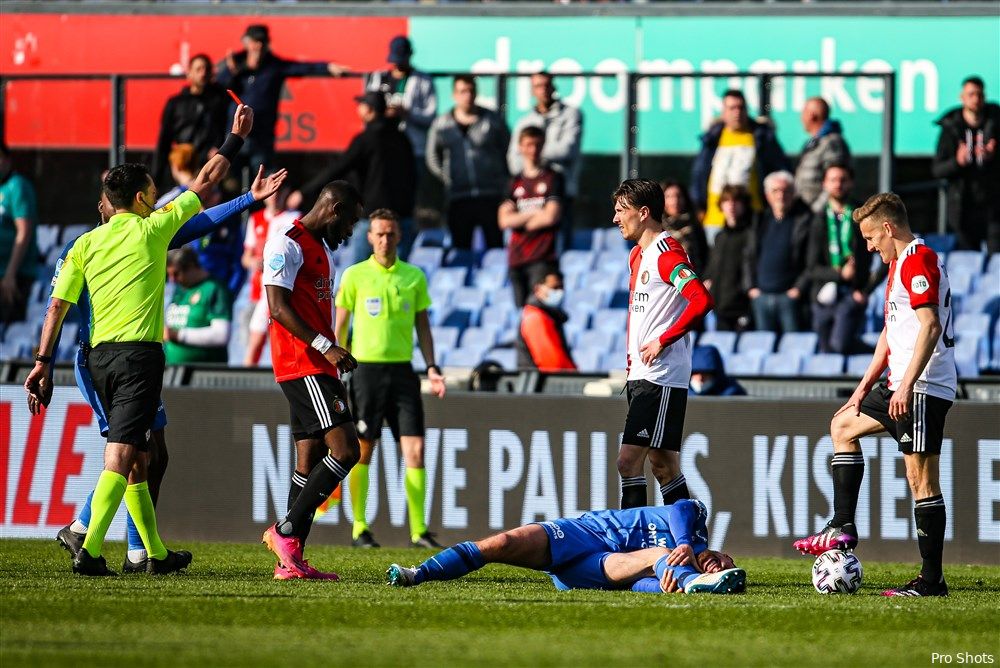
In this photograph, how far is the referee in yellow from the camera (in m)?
9.05

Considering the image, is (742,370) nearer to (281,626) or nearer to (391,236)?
(391,236)

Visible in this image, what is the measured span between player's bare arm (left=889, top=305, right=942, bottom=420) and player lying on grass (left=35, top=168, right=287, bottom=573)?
3565 mm

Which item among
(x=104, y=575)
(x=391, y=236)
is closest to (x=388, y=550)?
(x=391, y=236)

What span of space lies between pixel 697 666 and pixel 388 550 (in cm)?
626

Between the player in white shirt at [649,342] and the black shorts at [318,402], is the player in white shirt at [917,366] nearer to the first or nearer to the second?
the player in white shirt at [649,342]

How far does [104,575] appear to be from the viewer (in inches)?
360

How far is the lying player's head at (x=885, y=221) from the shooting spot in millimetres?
8789

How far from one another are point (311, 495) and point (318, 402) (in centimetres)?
55

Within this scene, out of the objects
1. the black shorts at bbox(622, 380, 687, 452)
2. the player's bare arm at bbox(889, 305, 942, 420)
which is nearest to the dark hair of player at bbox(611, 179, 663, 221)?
the black shorts at bbox(622, 380, 687, 452)

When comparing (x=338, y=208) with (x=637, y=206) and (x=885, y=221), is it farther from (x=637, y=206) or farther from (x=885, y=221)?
(x=885, y=221)

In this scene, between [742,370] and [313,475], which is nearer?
[313,475]

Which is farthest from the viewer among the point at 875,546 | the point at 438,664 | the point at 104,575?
the point at 875,546

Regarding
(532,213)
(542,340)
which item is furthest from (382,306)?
(532,213)

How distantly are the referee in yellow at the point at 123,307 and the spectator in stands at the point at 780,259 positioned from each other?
23.2ft
